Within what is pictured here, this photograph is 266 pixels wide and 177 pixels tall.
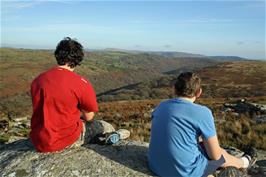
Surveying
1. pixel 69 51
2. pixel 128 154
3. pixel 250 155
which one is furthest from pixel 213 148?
pixel 69 51

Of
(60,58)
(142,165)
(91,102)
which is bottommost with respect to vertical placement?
(142,165)

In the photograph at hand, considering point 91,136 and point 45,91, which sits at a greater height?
point 45,91

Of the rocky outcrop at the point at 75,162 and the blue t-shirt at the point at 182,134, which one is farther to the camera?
the rocky outcrop at the point at 75,162

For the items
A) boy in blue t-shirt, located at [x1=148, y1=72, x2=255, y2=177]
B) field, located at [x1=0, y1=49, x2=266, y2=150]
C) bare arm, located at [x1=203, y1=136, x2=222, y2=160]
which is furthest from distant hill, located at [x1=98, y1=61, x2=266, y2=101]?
boy in blue t-shirt, located at [x1=148, y1=72, x2=255, y2=177]

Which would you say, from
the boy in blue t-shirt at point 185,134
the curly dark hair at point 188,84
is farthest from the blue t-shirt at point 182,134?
the curly dark hair at point 188,84

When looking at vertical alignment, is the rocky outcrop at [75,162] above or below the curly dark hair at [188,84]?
below

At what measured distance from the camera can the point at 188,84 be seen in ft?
20.0

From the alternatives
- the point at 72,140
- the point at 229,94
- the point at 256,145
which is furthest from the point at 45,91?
the point at 229,94

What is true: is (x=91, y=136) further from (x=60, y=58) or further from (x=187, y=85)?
(x=187, y=85)

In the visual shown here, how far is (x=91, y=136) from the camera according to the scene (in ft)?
25.8

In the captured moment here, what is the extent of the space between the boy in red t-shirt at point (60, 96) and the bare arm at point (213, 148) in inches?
73.3

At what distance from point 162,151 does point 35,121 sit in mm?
2107

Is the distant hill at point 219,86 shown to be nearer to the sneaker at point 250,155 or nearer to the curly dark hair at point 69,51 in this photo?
the sneaker at point 250,155

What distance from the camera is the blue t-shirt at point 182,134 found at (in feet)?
20.1
